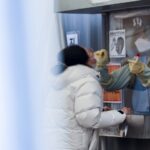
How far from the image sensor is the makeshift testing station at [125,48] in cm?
159

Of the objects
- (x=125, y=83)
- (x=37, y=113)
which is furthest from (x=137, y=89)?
(x=37, y=113)

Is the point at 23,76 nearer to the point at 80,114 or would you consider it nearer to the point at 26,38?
the point at 26,38

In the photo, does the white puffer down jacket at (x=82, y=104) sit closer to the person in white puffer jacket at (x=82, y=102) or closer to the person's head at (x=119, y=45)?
the person in white puffer jacket at (x=82, y=102)

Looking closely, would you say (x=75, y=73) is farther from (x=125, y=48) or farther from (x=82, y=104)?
(x=125, y=48)

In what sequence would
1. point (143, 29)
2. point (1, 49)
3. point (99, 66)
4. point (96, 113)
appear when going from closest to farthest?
1. point (1, 49)
2. point (96, 113)
3. point (99, 66)
4. point (143, 29)

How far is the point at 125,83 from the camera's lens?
1.54 metres

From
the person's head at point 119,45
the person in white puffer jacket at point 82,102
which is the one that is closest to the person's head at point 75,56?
the person in white puffer jacket at point 82,102

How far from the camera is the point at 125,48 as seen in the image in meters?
1.68

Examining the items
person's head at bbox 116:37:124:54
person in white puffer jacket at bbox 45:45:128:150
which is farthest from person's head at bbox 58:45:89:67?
person's head at bbox 116:37:124:54

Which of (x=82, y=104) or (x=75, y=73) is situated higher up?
(x=75, y=73)

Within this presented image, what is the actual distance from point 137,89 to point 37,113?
112cm

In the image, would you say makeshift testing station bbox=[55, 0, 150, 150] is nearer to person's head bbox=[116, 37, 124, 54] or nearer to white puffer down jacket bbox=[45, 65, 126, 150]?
person's head bbox=[116, 37, 124, 54]

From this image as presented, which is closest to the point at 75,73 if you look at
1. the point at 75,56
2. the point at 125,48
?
the point at 75,56

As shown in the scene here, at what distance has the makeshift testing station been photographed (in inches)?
62.5
